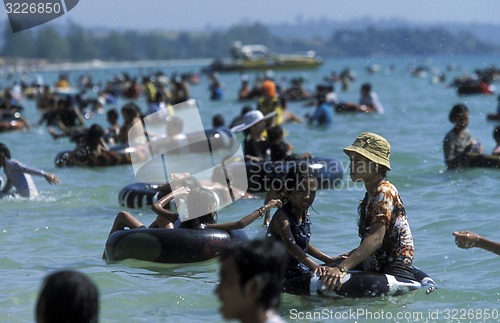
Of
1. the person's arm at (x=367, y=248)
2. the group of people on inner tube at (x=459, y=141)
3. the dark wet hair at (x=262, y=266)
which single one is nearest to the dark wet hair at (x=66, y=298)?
the dark wet hair at (x=262, y=266)

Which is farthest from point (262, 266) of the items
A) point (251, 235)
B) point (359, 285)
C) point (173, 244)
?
point (251, 235)

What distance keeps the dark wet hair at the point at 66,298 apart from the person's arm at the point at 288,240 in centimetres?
301

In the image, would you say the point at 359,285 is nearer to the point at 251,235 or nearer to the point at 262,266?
the point at 251,235

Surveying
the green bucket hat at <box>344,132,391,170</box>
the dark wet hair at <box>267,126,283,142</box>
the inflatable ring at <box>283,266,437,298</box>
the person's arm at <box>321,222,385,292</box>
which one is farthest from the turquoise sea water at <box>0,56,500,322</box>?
the green bucket hat at <box>344,132,391,170</box>

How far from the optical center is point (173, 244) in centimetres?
818

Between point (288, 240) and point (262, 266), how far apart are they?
10.2 ft

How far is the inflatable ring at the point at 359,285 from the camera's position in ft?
21.8

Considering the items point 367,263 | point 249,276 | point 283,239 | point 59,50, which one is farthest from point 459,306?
point 59,50

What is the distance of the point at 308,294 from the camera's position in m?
6.69

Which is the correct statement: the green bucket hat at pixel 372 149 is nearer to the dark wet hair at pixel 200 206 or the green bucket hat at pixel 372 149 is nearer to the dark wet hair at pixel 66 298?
the dark wet hair at pixel 200 206

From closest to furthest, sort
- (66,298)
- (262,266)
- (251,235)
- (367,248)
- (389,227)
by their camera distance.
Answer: (262,266) < (66,298) < (367,248) < (389,227) < (251,235)

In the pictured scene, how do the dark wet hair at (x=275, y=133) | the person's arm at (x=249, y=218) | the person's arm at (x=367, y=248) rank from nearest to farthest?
the person's arm at (x=367, y=248) → the person's arm at (x=249, y=218) → the dark wet hair at (x=275, y=133)

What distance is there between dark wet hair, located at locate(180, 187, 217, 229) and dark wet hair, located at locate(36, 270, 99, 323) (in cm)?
448

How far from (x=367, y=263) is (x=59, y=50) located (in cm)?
18223
